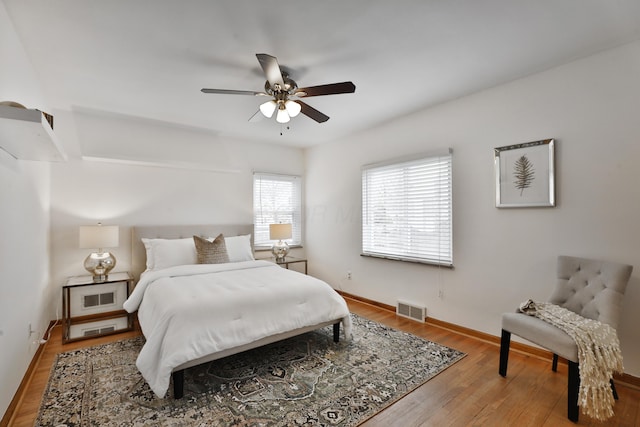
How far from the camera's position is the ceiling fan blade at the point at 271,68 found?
6.64 ft

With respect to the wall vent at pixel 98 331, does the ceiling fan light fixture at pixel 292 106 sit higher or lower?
higher

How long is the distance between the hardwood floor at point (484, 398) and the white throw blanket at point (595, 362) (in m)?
0.17

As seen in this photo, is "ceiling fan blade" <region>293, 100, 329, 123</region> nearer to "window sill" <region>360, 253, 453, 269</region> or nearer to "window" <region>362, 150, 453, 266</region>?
"window" <region>362, 150, 453, 266</region>

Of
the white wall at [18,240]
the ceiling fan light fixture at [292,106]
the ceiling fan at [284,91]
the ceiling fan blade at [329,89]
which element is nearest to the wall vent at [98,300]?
the white wall at [18,240]

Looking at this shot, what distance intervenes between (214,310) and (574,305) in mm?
2860

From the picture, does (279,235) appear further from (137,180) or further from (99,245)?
(99,245)

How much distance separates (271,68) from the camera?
2174 mm

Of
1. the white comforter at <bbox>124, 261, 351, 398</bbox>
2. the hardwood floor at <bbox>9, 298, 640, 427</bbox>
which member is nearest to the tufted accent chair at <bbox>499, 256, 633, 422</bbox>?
the hardwood floor at <bbox>9, 298, 640, 427</bbox>

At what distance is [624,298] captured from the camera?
92.4 inches

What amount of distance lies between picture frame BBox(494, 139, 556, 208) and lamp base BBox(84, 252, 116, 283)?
437 cm

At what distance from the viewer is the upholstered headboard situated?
12.9 ft

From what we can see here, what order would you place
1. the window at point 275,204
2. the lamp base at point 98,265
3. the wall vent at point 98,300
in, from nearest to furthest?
1. the wall vent at point 98,300
2. the lamp base at point 98,265
3. the window at point 275,204

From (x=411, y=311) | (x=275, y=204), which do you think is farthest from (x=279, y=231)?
(x=411, y=311)

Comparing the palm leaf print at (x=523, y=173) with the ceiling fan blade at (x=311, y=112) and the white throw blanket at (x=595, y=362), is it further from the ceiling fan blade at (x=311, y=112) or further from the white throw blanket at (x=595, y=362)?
the ceiling fan blade at (x=311, y=112)
